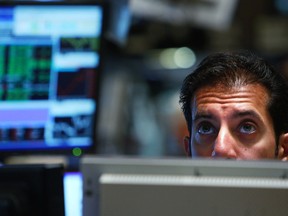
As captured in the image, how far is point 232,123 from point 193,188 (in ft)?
2.37

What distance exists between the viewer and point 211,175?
4.90 ft

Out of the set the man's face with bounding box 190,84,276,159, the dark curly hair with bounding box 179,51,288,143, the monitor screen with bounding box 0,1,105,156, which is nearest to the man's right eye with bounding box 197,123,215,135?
the man's face with bounding box 190,84,276,159

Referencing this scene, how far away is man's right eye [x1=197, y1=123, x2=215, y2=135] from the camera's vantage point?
7.22 ft

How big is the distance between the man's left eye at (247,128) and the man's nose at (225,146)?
0.05 metres

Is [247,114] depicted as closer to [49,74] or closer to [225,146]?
[225,146]

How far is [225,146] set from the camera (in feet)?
6.81

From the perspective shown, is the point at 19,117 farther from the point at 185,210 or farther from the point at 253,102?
the point at 185,210

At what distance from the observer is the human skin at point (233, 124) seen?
212cm

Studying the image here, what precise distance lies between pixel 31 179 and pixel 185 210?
0.37 metres

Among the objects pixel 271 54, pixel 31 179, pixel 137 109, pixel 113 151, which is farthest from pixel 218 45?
pixel 31 179

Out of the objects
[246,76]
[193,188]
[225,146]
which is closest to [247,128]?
[225,146]

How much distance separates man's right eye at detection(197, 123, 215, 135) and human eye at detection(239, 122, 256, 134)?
91 millimetres

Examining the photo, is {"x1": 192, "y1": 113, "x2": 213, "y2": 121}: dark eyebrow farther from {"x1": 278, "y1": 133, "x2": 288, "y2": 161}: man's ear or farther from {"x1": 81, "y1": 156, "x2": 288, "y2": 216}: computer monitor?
{"x1": 81, "y1": 156, "x2": 288, "y2": 216}: computer monitor

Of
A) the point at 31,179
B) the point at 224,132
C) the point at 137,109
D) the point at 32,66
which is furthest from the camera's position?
the point at 137,109
